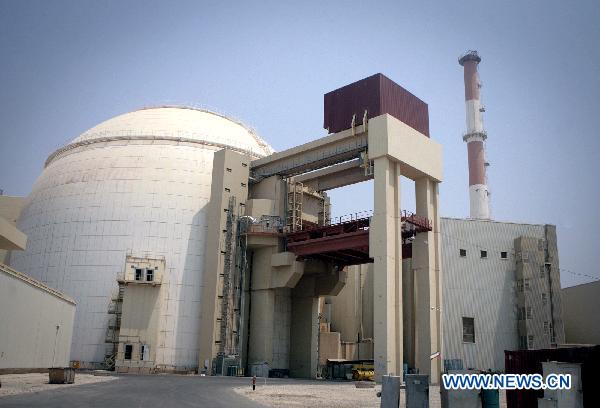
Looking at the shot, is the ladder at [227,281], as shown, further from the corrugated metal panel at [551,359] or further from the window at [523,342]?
the corrugated metal panel at [551,359]

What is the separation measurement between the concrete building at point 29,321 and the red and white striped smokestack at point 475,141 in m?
61.8

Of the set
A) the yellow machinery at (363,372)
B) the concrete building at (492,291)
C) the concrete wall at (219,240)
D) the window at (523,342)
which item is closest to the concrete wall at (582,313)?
the concrete building at (492,291)

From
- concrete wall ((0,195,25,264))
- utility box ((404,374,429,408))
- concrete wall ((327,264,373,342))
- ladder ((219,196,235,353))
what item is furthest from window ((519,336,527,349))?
Answer: concrete wall ((0,195,25,264))

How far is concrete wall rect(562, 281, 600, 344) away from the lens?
212ft

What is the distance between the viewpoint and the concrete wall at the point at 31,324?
35.3 metres

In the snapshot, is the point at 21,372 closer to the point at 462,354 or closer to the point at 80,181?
the point at 80,181

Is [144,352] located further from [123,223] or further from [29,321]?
[123,223]

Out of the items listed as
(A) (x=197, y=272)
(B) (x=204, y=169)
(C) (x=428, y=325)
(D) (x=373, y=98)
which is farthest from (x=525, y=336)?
(B) (x=204, y=169)

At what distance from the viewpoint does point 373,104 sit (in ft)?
159

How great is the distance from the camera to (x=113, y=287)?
5244cm

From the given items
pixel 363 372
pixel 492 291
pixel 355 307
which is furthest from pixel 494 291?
pixel 355 307

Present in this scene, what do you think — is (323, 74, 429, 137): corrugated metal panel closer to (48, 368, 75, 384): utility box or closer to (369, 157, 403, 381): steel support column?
(369, 157, 403, 381): steel support column

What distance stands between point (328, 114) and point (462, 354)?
84.5 ft

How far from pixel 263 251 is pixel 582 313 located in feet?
131
